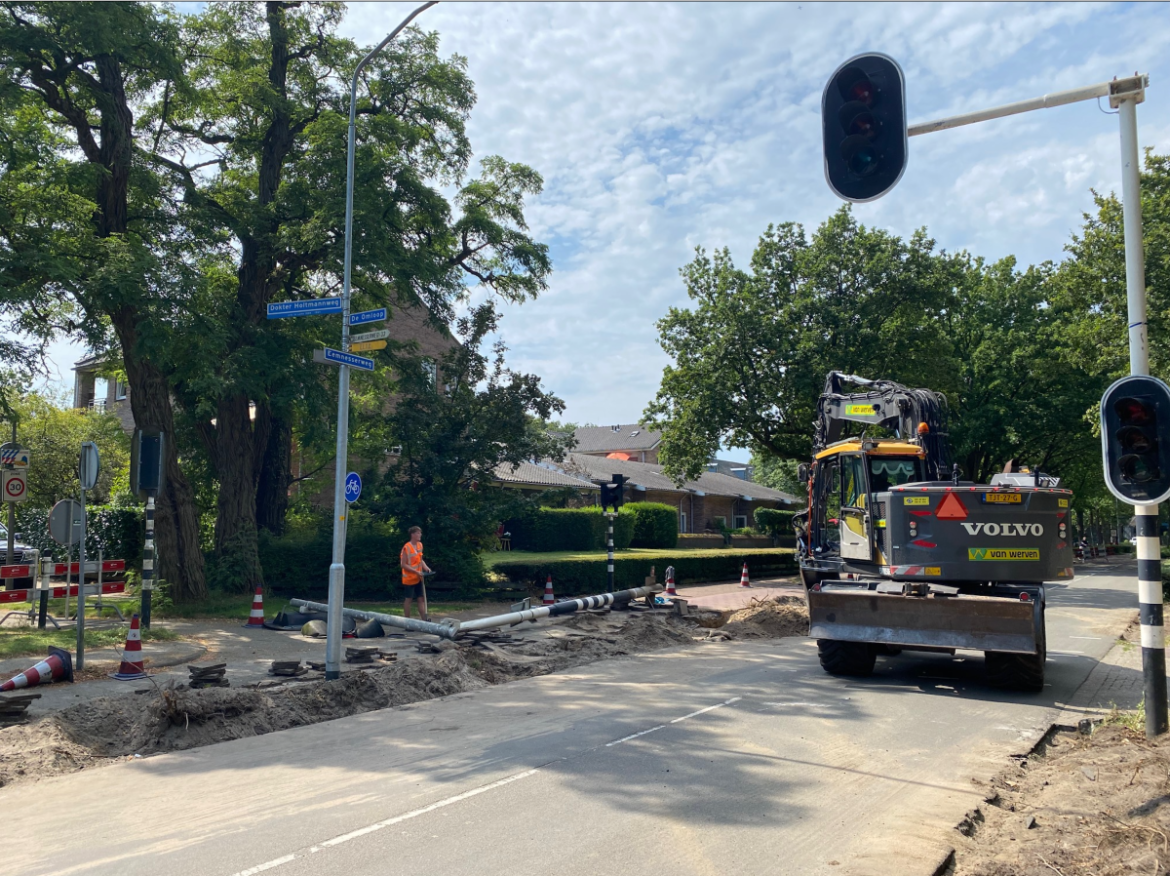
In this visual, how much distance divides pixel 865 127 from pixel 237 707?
25.4 feet

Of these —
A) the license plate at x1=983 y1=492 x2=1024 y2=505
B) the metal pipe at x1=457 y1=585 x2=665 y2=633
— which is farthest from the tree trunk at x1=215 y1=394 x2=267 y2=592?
the license plate at x1=983 y1=492 x2=1024 y2=505

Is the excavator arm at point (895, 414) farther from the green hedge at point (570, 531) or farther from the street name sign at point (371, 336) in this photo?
the green hedge at point (570, 531)

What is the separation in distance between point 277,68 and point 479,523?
1265cm

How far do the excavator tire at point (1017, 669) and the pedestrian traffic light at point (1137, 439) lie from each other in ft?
11.0

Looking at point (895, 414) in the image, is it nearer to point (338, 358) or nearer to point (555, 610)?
point (555, 610)

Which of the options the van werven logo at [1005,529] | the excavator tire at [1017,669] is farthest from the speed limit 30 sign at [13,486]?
the excavator tire at [1017,669]

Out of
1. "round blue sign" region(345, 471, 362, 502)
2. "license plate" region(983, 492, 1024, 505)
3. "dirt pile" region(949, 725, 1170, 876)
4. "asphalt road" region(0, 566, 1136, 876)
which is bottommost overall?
"asphalt road" region(0, 566, 1136, 876)

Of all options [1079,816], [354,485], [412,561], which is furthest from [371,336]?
[354,485]

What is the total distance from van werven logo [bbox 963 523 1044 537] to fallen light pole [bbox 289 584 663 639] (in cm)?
728

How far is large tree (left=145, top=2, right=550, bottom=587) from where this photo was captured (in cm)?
1881

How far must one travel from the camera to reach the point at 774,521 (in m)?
50.6

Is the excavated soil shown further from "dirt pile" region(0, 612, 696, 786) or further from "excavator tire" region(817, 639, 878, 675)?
"excavator tire" region(817, 639, 878, 675)

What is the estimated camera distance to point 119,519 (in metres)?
24.2

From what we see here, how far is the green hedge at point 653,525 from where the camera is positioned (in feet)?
134
